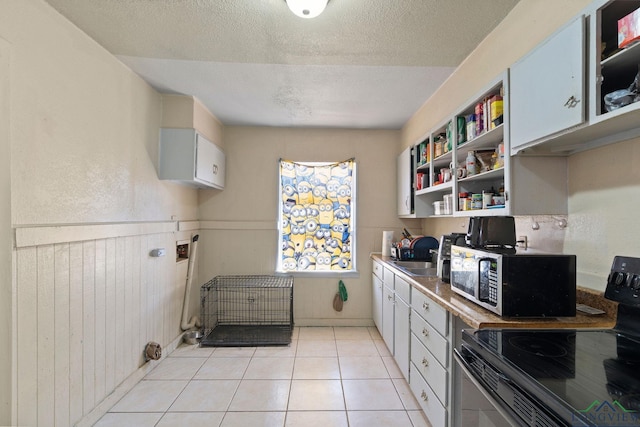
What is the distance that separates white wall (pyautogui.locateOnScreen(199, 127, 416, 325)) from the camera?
3.53 m

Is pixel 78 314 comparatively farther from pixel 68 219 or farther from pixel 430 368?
pixel 430 368

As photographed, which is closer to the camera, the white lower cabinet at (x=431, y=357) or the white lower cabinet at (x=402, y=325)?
the white lower cabinet at (x=431, y=357)

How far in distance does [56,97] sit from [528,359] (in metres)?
2.42

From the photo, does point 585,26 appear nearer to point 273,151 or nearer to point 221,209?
point 273,151

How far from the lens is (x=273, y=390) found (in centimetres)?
221

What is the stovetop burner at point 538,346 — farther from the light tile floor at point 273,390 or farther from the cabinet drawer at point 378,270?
the cabinet drawer at point 378,270

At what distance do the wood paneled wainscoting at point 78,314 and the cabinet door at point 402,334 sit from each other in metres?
2.05

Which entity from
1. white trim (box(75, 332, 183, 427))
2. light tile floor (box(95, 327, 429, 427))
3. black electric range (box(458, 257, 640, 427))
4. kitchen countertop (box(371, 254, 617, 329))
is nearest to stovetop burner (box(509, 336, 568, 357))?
black electric range (box(458, 257, 640, 427))

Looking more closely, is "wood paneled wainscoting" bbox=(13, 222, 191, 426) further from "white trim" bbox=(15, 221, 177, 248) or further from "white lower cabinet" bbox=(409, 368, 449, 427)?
"white lower cabinet" bbox=(409, 368, 449, 427)

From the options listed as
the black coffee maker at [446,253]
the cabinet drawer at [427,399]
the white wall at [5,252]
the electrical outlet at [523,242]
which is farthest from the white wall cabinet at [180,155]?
the electrical outlet at [523,242]

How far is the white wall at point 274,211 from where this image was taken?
11.6 ft

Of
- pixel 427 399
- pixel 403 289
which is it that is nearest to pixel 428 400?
pixel 427 399

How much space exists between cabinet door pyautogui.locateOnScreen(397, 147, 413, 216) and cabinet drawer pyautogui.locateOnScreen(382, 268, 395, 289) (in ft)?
2.30

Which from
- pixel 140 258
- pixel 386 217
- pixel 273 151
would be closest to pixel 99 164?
pixel 140 258
